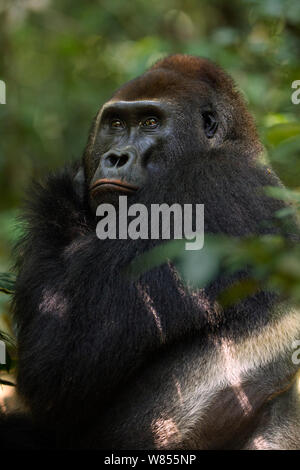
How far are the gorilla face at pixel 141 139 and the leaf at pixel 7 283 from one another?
58 cm

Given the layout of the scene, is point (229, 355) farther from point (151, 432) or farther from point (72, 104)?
point (72, 104)

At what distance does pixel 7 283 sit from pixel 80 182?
74 centimetres

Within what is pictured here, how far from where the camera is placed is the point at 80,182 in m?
3.91

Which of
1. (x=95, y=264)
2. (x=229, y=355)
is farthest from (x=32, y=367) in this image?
(x=229, y=355)

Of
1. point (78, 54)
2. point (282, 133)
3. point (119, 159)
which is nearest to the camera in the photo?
point (282, 133)

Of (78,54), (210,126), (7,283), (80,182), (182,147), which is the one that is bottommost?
(7,283)

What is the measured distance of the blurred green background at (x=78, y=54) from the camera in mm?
6883

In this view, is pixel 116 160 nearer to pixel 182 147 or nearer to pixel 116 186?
pixel 116 186

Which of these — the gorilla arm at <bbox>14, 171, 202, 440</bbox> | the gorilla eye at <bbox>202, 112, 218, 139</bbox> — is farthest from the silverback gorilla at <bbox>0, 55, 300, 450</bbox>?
the gorilla eye at <bbox>202, 112, 218, 139</bbox>

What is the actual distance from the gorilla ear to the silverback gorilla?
1.42 ft

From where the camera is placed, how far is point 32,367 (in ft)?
10.4

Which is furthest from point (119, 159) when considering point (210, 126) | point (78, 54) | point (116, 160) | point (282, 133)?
point (78, 54)

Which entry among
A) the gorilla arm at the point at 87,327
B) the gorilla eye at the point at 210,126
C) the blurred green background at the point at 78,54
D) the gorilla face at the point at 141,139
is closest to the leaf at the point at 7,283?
the gorilla arm at the point at 87,327

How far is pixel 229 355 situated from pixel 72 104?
263 inches
